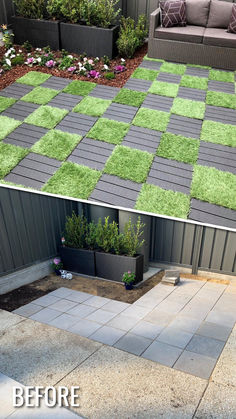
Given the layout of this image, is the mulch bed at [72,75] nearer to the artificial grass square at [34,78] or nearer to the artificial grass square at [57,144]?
the artificial grass square at [34,78]

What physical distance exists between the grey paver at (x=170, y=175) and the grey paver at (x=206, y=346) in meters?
1.47

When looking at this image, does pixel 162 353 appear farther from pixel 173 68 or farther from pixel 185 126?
pixel 173 68

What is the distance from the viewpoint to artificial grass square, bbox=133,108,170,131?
4.83 meters

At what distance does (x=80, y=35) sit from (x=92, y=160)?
136 inches

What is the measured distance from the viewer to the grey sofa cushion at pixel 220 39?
240 inches

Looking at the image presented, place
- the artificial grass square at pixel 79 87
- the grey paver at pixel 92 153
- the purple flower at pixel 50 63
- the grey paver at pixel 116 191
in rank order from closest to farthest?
1. the grey paver at pixel 116 191
2. the grey paver at pixel 92 153
3. the artificial grass square at pixel 79 87
4. the purple flower at pixel 50 63

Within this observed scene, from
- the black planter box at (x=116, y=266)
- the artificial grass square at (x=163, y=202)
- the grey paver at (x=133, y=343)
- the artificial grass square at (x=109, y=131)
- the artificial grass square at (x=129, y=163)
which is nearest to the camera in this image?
the grey paver at (x=133, y=343)

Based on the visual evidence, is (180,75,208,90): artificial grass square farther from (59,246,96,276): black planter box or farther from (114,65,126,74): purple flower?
(59,246,96,276): black planter box

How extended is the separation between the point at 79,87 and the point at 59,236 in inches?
93.8

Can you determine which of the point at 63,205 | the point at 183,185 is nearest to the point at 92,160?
the point at 183,185

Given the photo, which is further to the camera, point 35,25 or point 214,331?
point 35,25

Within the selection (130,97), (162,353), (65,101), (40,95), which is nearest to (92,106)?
(65,101)

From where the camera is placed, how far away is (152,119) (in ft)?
16.3

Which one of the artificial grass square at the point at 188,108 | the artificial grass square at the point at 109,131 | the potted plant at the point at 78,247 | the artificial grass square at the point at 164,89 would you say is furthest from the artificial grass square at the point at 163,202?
the artificial grass square at the point at 164,89
